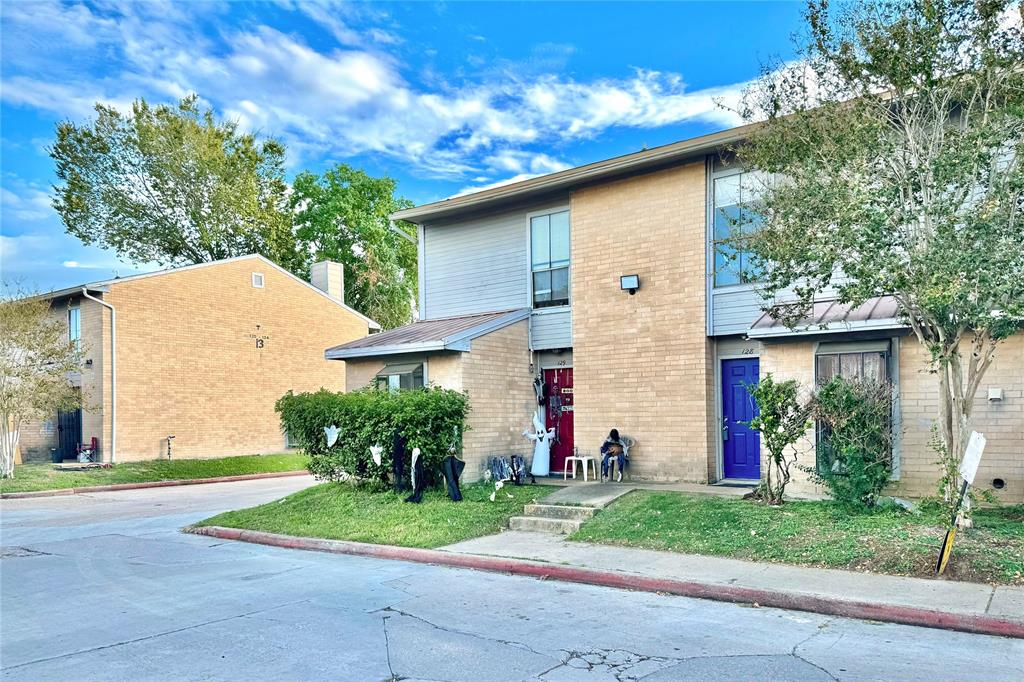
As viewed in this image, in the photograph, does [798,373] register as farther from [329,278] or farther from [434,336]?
[329,278]

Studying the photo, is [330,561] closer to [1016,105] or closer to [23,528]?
[23,528]

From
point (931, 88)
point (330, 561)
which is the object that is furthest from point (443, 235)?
point (931, 88)

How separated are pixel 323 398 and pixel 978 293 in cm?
1062

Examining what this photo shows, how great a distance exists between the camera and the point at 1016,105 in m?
7.91

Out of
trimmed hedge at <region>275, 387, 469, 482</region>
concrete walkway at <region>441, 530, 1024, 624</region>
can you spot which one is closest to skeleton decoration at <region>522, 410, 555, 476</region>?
trimmed hedge at <region>275, 387, 469, 482</region>

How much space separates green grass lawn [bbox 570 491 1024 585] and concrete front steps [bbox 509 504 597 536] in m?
0.23

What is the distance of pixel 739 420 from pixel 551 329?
4252mm

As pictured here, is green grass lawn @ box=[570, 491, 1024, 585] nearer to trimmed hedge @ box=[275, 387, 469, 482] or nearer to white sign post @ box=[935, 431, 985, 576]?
white sign post @ box=[935, 431, 985, 576]

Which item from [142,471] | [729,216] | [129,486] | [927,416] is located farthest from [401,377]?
[142,471]

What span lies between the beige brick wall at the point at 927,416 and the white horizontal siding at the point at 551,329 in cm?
450

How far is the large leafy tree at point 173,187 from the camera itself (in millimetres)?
35250

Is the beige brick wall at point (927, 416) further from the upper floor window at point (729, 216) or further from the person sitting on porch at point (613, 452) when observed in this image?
the person sitting on porch at point (613, 452)

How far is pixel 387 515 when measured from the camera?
463 inches

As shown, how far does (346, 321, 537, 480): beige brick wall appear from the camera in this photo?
14.3 metres
